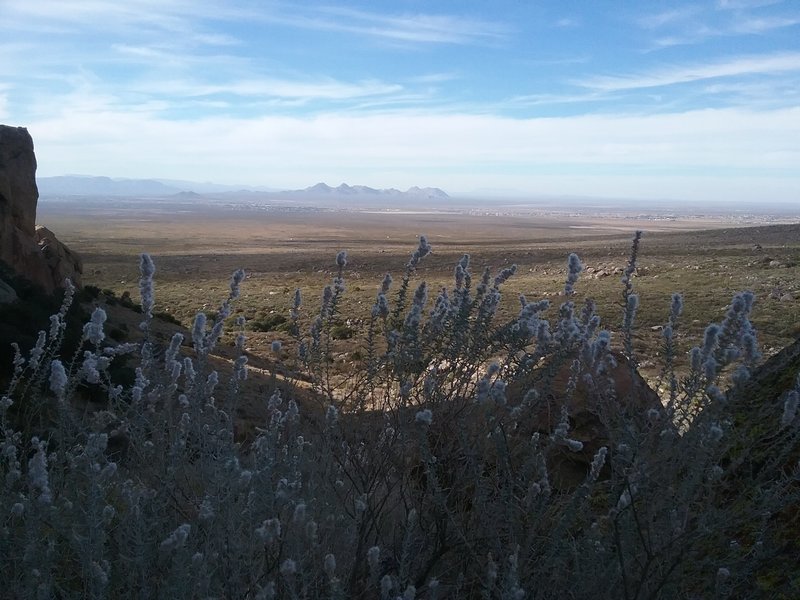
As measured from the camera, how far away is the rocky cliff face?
15.3 metres

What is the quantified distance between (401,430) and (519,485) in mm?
665

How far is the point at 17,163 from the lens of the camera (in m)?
17.1

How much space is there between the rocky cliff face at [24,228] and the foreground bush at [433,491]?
13.7 meters

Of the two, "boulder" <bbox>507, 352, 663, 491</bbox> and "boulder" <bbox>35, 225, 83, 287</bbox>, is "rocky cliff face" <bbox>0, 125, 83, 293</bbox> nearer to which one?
"boulder" <bbox>35, 225, 83, 287</bbox>

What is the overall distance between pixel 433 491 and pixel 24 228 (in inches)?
660

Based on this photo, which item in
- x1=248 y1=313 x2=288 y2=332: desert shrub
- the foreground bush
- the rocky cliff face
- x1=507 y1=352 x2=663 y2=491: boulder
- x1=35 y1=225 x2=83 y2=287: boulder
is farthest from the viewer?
x1=248 y1=313 x2=288 y2=332: desert shrub

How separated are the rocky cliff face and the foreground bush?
13.7 meters

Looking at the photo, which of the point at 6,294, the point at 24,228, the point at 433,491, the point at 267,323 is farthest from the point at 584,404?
the point at 24,228

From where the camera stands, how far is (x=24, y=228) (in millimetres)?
16359

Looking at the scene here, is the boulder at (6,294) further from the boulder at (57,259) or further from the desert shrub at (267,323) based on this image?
the desert shrub at (267,323)

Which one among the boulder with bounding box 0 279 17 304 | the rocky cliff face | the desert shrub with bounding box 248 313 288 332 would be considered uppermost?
the rocky cliff face

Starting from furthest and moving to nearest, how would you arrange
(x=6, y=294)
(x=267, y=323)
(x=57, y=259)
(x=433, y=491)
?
(x=267, y=323) → (x=57, y=259) → (x=6, y=294) → (x=433, y=491)

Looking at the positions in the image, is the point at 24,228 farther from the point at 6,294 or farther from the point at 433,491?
the point at 433,491

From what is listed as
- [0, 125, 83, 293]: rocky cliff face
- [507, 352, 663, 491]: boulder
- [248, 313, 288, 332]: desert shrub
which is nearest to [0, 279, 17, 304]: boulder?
[0, 125, 83, 293]: rocky cliff face
